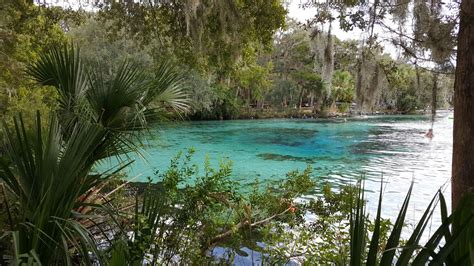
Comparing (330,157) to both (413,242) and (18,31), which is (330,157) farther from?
(413,242)

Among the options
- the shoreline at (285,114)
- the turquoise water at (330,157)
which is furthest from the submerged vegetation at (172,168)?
the shoreline at (285,114)

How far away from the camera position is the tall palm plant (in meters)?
1.46

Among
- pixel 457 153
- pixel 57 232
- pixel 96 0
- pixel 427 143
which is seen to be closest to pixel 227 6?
pixel 96 0

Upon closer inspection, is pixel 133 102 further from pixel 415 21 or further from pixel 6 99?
pixel 6 99

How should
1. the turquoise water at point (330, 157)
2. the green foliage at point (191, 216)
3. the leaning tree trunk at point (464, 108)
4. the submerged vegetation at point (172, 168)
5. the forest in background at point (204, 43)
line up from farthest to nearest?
the turquoise water at point (330, 157) → the forest in background at point (204, 43) → the leaning tree trunk at point (464, 108) → the green foliage at point (191, 216) → the submerged vegetation at point (172, 168)

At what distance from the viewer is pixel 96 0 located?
5.50 metres

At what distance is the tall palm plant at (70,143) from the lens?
1.46 m

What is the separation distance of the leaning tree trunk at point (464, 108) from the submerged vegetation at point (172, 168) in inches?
1.8

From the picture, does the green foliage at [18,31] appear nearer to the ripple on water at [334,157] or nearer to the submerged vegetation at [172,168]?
the submerged vegetation at [172,168]

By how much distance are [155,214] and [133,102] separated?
1.27 metres

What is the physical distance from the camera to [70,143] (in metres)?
1.56

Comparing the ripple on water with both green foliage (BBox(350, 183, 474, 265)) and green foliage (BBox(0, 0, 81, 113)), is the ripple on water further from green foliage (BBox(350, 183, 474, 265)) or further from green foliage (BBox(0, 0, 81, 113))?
green foliage (BBox(350, 183, 474, 265))

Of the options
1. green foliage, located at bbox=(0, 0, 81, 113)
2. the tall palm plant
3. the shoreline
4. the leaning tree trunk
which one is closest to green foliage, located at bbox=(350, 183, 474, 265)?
the tall palm plant

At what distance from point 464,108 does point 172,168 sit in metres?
2.16
